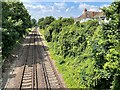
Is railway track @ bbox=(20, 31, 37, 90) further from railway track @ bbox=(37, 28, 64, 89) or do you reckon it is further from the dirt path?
railway track @ bbox=(37, 28, 64, 89)

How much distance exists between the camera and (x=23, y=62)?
3378 cm

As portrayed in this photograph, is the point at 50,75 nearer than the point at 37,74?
Yes

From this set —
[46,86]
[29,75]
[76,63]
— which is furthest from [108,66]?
[29,75]

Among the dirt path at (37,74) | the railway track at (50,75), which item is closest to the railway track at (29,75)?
the dirt path at (37,74)

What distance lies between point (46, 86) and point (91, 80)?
5022mm

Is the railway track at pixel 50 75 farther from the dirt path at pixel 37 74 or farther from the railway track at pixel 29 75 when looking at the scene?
the railway track at pixel 29 75

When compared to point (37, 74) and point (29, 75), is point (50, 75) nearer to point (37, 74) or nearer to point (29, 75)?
point (37, 74)

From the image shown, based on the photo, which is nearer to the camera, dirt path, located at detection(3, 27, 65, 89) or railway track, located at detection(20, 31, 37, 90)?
railway track, located at detection(20, 31, 37, 90)

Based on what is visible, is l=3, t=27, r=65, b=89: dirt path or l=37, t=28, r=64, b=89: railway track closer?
l=37, t=28, r=64, b=89: railway track

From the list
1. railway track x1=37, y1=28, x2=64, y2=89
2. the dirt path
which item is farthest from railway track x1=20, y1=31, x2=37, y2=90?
Answer: railway track x1=37, y1=28, x2=64, y2=89

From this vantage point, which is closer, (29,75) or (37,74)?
(29,75)

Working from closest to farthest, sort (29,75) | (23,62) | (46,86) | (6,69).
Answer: (46,86)
(29,75)
(6,69)
(23,62)

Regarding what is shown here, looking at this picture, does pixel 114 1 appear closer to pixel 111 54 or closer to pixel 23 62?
pixel 111 54

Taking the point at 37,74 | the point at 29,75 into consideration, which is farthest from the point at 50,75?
the point at 29,75
